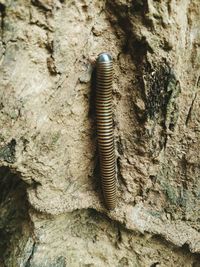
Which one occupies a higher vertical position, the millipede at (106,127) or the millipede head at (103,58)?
the millipede head at (103,58)

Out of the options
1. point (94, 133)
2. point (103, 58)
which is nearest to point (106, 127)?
point (94, 133)

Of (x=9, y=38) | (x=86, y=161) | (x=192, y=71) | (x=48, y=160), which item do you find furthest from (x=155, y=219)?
(x=9, y=38)

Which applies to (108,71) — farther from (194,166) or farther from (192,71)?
(194,166)

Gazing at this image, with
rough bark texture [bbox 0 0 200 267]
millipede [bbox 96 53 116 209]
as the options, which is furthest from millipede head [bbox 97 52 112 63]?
rough bark texture [bbox 0 0 200 267]

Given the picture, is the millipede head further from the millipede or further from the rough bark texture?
the rough bark texture

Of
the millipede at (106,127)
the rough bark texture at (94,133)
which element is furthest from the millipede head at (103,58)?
the rough bark texture at (94,133)

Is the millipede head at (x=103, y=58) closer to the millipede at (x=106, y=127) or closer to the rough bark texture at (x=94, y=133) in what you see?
the millipede at (x=106, y=127)
